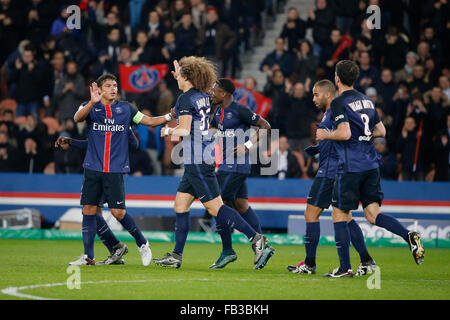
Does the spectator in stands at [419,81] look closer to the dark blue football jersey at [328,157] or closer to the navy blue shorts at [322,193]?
the dark blue football jersey at [328,157]

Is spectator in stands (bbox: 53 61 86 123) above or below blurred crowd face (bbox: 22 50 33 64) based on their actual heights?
below

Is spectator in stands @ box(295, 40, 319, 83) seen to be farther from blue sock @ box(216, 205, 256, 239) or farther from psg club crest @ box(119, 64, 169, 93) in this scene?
blue sock @ box(216, 205, 256, 239)

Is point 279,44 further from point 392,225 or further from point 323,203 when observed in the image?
point 392,225

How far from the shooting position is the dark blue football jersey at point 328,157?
9469mm

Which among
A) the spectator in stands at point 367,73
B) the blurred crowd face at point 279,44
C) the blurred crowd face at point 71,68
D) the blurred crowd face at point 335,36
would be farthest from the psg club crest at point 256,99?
the blurred crowd face at point 71,68

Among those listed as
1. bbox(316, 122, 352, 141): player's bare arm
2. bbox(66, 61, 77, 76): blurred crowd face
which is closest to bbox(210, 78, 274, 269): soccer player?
bbox(316, 122, 352, 141): player's bare arm

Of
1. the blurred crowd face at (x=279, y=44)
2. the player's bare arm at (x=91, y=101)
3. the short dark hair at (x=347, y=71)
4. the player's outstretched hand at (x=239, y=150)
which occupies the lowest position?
the player's outstretched hand at (x=239, y=150)

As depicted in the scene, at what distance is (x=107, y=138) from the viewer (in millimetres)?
10023

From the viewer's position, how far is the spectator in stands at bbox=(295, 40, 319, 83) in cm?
1803

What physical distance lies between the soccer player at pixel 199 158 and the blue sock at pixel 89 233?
0.87m

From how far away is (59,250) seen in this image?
1293 centimetres

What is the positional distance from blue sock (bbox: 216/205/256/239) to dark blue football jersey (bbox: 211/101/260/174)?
153 cm

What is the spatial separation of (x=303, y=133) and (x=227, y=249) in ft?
24.0
